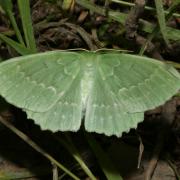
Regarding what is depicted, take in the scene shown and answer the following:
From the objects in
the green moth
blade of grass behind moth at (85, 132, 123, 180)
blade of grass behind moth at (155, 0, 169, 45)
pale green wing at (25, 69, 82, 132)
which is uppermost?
blade of grass behind moth at (155, 0, 169, 45)

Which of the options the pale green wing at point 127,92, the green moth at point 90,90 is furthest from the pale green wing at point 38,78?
the pale green wing at point 127,92

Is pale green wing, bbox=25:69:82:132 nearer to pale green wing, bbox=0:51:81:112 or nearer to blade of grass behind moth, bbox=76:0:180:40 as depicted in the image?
pale green wing, bbox=0:51:81:112

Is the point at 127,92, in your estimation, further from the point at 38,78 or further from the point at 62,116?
the point at 38,78

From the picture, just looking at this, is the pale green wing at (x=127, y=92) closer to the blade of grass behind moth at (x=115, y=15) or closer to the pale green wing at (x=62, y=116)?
the pale green wing at (x=62, y=116)

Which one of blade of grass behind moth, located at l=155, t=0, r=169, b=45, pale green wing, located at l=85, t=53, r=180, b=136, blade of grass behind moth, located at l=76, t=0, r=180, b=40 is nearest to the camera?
pale green wing, located at l=85, t=53, r=180, b=136

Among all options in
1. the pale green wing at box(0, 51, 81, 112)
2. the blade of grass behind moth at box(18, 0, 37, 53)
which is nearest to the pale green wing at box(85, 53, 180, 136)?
the pale green wing at box(0, 51, 81, 112)

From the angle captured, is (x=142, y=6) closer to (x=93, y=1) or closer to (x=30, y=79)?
(x=93, y=1)
